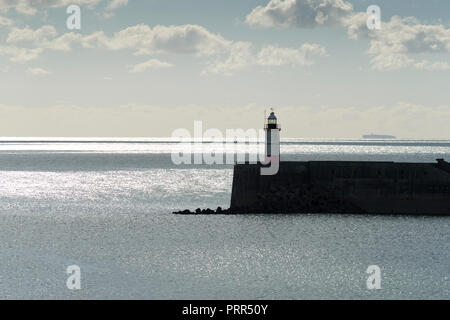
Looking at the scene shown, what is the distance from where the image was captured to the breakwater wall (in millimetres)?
43625

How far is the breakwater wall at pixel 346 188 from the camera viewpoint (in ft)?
143

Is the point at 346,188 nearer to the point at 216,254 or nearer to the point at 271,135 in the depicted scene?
the point at 271,135

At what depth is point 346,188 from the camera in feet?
145

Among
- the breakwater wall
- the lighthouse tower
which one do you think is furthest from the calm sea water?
the lighthouse tower

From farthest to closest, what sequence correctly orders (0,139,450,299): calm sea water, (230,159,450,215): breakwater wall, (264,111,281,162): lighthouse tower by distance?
(264,111,281,162): lighthouse tower → (230,159,450,215): breakwater wall → (0,139,450,299): calm sea water

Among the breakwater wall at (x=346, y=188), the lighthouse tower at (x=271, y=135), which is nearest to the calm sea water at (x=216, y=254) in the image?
the breakwater wall at (x=346, y=188)

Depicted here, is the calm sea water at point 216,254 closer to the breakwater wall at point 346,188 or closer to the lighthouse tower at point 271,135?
the breakwater wall at point 346,188

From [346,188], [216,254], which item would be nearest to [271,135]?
[346,188]

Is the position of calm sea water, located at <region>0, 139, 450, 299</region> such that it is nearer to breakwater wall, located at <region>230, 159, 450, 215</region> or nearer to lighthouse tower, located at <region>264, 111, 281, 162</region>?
breakwater wall, located at <region>230, 159, 450, 215</region>

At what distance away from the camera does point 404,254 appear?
1358 inches

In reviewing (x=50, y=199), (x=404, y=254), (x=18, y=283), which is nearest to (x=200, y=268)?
(x=18, y=283)
